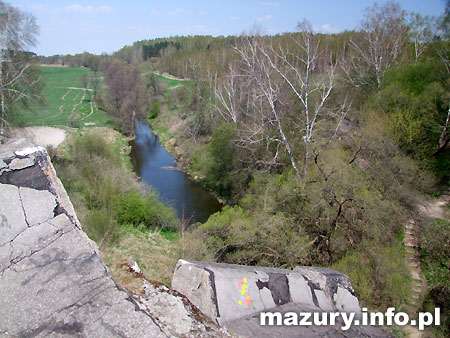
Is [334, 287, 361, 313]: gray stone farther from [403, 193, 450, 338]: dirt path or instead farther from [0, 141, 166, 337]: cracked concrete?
[403, 193, 450, 338]: dirt path

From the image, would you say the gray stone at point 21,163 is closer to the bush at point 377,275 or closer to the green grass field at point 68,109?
the bush at point 377,275

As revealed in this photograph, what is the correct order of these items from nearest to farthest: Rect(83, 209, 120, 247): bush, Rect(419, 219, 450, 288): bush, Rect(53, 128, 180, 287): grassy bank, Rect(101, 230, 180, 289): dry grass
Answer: Rect(101, 230, 180, 289): dry grass < Rect(419, 219, 450, 288): bush < Rect(83, 209, 120, 247): bush < Rect(53, 128, 180, 287): grassy bank

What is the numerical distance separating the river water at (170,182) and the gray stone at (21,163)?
1351 centimetres

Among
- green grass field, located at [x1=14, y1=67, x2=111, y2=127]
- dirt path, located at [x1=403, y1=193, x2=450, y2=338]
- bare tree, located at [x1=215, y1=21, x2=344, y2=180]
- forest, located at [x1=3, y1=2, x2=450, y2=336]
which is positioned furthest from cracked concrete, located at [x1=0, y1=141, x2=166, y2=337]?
green grass field, located at [x1=14, y1=67, x2=111, y2=127]

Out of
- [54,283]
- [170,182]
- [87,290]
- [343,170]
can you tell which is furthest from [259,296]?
[170,182]

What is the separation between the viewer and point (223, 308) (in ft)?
11.5

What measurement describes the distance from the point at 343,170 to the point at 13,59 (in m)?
13.7

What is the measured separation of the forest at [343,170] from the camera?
361 inches

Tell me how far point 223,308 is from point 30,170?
2.82m

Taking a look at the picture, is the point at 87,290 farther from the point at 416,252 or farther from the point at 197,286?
the point at 416,252

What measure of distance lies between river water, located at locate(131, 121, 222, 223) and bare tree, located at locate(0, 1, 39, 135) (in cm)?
951

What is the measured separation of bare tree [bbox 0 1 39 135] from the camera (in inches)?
430

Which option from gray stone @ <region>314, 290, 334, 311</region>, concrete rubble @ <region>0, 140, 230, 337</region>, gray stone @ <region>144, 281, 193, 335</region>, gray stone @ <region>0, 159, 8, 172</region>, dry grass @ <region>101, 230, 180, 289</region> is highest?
gray stone @ <region>0, 159, 8, 172</region>

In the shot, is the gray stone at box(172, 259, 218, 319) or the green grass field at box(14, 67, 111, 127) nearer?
the gray stone at box(172, 259, 218, 319)
